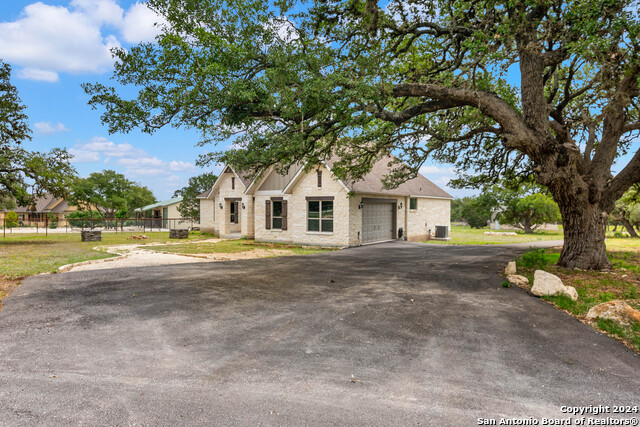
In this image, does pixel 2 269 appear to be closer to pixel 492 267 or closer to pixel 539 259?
pixel 492 267

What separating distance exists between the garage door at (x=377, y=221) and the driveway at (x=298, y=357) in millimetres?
11037

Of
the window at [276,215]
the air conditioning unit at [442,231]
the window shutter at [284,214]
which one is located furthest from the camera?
the air conditioning unit at [442,231]

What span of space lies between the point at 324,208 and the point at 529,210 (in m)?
22.5

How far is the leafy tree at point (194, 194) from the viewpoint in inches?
1436

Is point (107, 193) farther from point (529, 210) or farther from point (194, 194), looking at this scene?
point (529, 210)

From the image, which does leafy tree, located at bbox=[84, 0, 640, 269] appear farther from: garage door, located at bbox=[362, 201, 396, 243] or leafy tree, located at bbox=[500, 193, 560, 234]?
leafy tree, located at bbox=[500, 193, 560, 234]

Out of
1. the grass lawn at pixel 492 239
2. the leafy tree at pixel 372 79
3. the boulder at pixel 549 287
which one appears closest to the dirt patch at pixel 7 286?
the leafy tree at pixel 372 79

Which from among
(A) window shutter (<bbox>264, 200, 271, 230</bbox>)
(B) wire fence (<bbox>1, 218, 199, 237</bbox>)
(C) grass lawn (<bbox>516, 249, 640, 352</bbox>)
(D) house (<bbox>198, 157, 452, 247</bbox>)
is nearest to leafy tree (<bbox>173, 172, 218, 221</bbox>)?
Answer: (B) wire fence (<bbox>1, 218, 199, 237</bbox>)

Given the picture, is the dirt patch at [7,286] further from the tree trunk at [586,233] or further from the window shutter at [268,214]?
the tree trunk at [586,233]

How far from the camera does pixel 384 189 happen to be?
1819 cm

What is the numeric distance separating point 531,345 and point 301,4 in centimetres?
937

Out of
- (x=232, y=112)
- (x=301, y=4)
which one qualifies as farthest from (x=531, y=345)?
(x=301, y=4)

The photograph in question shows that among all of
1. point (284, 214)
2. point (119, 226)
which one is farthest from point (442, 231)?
point (119, 226)

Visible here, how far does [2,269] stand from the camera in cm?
1057
